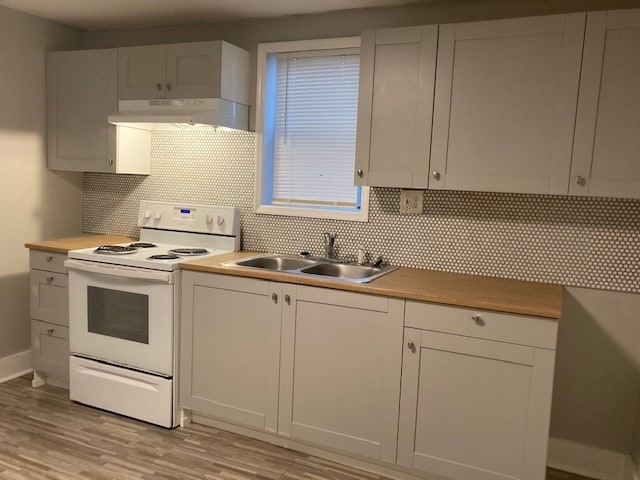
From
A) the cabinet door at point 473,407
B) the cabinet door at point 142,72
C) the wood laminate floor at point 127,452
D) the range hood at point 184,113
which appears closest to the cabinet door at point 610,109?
the cabinet door at point 473,407

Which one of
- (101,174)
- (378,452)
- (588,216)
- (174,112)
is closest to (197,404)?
(378,452)

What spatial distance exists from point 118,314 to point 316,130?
1506mm

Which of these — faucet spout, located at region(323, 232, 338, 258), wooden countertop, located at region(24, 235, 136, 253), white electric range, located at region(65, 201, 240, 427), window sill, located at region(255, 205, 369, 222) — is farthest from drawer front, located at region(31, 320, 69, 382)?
faucet spout, located at region(323, 232, 338, 258)

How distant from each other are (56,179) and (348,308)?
2.36 meters

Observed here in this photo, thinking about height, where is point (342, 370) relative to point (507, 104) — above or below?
below

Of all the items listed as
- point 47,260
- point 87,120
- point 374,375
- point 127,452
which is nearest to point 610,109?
point 374,375

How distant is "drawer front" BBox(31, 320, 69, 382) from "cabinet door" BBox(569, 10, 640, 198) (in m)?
2.92

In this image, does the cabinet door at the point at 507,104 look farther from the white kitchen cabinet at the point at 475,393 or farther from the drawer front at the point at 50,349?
the drawer front at the point at 50,349

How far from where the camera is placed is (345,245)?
3066mm

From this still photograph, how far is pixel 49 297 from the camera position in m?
3.26

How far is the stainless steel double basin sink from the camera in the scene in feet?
9.32

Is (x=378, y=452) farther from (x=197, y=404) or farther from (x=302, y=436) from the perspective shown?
(x=197, y=404)

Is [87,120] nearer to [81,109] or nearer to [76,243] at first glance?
[81,109]

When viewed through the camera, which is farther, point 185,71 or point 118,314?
point 185,71
